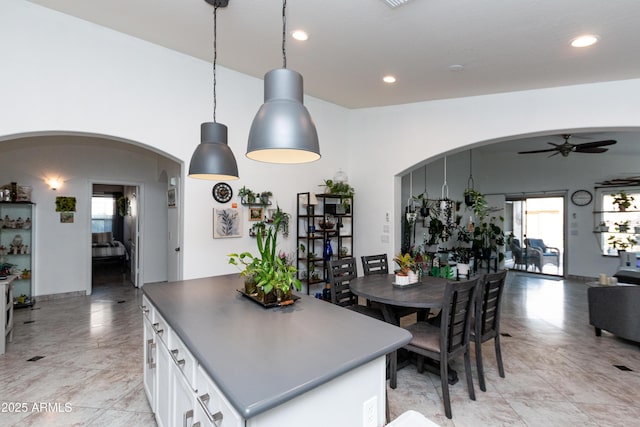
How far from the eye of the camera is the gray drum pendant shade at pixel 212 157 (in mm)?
2309

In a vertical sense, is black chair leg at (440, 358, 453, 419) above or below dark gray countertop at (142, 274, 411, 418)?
below

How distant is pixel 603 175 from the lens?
24.6 feet

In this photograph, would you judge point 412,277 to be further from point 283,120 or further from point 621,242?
point 621,242

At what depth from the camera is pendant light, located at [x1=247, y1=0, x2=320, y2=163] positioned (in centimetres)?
154

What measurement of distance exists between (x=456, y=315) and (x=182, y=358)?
6.38 ft

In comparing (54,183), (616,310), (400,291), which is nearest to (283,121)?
(400,291)

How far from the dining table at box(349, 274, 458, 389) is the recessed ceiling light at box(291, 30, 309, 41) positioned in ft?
8.12

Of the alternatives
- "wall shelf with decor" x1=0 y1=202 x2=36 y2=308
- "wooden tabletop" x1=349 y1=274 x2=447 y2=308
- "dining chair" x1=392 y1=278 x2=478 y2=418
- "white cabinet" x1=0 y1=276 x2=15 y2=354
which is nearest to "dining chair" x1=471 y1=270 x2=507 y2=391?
"dining chair" x1=392 y1=278 x2=478 y2=418

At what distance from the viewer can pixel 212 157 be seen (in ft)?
7.63

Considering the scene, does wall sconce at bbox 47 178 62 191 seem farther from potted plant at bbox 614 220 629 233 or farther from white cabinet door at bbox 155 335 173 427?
potted plant at bbox 614 220 629 233

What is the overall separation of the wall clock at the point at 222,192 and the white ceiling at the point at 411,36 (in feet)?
5.05

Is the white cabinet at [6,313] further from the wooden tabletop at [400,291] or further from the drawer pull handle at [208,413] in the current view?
the wooden tabletop at [400,291]

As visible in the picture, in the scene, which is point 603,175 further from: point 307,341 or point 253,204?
A: point 307,341

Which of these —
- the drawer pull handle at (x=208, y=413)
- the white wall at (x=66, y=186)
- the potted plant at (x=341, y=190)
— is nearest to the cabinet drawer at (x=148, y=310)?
the drawer pull handle at (x=208, y=413)
